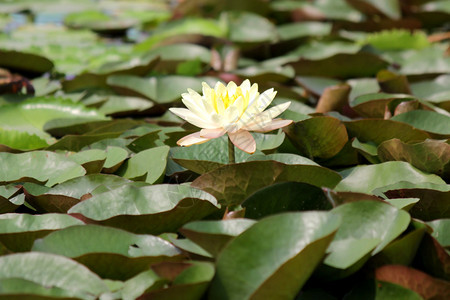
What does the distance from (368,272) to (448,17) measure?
2.71 metres

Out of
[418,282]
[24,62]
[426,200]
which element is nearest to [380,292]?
[418,282]

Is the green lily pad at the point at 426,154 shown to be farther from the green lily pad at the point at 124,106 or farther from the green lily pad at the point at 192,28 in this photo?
the green lily pad at the point at 192,28

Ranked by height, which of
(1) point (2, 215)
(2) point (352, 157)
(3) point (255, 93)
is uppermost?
(3) point (255, 93)

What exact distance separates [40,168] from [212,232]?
55 centimetres

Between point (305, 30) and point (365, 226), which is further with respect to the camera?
point (305, 30)

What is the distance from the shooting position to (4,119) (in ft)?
5.64

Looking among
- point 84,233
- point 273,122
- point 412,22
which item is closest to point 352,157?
point 273,122

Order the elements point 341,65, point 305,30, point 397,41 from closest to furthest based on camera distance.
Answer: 1. point 341,65
2. point 397,41
3. point 305,30

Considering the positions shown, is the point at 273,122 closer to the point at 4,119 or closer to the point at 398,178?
the point at 398,178

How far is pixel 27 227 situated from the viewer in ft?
3.09

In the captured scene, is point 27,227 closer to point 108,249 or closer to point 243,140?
point 108,249

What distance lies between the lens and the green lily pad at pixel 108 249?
2.83 ft

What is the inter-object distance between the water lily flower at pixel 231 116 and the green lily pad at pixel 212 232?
0.19m

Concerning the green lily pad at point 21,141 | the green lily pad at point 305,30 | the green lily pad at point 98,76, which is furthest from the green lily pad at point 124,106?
the green lily pad at point 305,30
